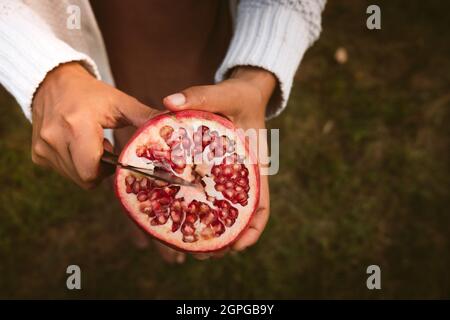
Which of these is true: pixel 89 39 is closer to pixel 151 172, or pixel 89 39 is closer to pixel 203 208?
pixel 151 172

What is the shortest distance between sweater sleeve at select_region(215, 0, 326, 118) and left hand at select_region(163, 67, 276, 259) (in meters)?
0.03

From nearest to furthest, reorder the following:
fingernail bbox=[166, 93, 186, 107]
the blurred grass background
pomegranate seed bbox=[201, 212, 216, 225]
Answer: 1. fingernail bbox=[166, 93, 186, 107]
2. pomegranate seed bbox=[201, 212, 216, 225]
3. the blurred grass background

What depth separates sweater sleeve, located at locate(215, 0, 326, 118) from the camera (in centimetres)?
104

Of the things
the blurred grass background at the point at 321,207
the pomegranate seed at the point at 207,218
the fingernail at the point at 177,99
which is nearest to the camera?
the fingernail at the point at 177,99

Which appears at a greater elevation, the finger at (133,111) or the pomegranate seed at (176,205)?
the finger at (133,111)

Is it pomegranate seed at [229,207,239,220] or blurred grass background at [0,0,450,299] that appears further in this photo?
blurred grass background at [0,0,450,299]

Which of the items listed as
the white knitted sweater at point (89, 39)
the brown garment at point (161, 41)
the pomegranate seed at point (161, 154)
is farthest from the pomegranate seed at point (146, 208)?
the brown garment at point (161, 41)

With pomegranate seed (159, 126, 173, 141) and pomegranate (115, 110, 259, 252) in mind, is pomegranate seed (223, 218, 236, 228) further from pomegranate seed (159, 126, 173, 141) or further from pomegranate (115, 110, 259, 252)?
pomegranate seed (159, 126, 173, 141)

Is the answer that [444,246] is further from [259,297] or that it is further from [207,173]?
[207,173]

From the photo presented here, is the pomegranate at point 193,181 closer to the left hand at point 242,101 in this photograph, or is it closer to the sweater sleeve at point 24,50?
the left hand at point 242,101

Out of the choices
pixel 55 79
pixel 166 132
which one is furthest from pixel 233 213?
pixel 55 79

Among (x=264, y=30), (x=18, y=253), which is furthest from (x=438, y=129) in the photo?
(x=18, y=253)

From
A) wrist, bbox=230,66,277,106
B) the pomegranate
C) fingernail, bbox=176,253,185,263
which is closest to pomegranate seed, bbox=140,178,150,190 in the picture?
the pomegranate

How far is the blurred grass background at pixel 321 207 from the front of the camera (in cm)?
167
